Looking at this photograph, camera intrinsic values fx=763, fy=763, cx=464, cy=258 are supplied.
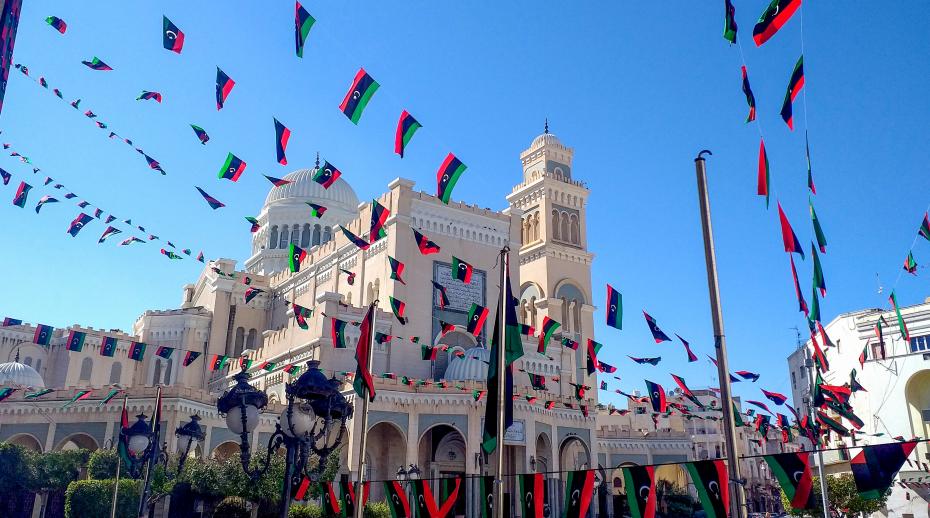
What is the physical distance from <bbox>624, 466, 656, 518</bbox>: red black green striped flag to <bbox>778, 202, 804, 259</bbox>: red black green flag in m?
4.69

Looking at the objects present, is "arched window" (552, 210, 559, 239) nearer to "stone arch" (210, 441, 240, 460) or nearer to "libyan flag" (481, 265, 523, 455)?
"stone arch" (210, 441, 240, 460)

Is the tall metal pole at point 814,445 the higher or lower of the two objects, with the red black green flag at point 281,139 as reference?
lower

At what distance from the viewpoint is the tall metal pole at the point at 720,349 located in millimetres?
9516

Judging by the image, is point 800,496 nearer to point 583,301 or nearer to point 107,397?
point 107,397

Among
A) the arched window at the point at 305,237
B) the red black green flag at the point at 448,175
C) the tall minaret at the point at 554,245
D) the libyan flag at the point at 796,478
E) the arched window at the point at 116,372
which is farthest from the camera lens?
the arched window at the point at 305,237

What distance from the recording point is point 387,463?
1395 inches

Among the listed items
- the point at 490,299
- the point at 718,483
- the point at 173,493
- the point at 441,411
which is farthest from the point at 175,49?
the point at 490,299

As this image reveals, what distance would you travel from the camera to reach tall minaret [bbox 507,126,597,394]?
5112 centimetres

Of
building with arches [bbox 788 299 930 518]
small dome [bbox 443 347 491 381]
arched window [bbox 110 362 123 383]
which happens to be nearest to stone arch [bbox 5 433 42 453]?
arched window [bbox 110 362 123 383]

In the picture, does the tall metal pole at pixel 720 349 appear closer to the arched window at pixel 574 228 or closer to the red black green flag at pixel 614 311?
the red black green flag at pixel 614 311

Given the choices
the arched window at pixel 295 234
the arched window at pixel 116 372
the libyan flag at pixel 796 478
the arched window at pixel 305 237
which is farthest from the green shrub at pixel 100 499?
the arched window at pixel 295 234

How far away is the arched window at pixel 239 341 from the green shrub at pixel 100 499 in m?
23.1

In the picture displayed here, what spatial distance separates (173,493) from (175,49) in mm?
18568

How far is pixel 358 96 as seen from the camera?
16234 millimetres
